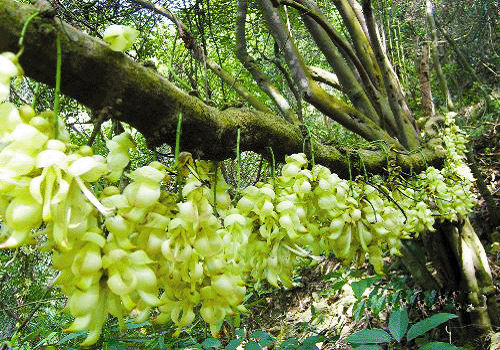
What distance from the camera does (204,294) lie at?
812 mm

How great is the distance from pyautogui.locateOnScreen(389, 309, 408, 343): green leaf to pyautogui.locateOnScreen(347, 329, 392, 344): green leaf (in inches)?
1.1

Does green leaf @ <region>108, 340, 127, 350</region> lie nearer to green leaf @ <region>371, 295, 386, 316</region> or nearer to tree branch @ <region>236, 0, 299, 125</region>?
tree branch @ <region>236, 0, 299, 125</region>

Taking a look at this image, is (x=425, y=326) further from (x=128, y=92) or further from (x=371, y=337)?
(x=128, y=92)

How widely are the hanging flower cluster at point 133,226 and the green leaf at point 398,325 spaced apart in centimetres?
64

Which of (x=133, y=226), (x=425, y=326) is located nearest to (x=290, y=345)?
(x=425, y=326)

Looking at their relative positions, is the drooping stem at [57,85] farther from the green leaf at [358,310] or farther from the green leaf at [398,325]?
the green leaf at [358,310]

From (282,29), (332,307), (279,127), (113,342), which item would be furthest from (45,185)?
(332,307)

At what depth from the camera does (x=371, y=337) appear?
1468 mm

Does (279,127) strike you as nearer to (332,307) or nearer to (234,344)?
(234,344)

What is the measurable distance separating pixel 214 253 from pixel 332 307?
4.52 metres

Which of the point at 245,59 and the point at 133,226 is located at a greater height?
the point at 245,59

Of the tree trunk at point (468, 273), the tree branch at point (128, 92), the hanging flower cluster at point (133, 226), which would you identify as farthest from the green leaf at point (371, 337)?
the tree trunk at point (468, 273)

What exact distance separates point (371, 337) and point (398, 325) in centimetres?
12

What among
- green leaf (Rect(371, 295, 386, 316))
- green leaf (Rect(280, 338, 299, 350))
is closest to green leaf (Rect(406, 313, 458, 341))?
green leaf (Rect(280, 338, 299, 350))
